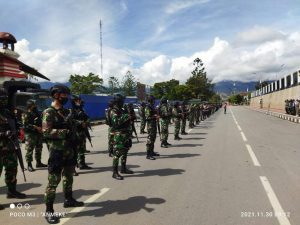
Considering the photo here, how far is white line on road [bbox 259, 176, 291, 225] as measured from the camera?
5.13 m

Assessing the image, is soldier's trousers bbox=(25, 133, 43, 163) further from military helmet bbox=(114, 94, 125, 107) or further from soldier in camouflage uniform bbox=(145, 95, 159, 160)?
soldier in camouflage uniform bbox=(145, 95, 159, 160)

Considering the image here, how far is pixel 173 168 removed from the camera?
9.18 metres

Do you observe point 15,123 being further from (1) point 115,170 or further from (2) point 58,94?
(1) point 115,170

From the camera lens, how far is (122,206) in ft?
19.4

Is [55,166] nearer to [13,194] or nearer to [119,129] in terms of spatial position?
[13,194]

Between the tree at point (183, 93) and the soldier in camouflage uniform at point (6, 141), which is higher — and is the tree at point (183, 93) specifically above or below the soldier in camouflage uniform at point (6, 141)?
above

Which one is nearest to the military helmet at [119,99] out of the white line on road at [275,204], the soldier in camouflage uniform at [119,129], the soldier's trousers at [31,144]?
the soldier in camouflage uniform at [119,129]

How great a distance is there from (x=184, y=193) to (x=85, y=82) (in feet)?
217

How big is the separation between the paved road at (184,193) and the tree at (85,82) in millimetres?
60630

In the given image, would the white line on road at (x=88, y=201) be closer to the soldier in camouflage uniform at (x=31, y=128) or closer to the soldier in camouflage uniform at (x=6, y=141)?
the soldier in camouflage uniform at (x=6, y=141)

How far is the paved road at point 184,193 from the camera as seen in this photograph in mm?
5312

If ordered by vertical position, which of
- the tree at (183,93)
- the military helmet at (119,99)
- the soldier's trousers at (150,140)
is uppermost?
the tree at (183,93)

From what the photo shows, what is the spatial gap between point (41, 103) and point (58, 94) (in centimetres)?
1664

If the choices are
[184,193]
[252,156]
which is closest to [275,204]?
[184,193]
